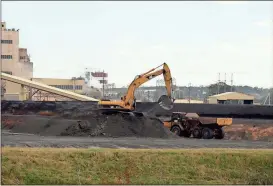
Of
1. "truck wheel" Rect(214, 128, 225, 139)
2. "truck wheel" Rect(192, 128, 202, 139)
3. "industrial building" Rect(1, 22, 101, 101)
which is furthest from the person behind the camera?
"industrial building" Rect(1, 22, 101, 101)

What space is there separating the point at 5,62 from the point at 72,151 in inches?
3049

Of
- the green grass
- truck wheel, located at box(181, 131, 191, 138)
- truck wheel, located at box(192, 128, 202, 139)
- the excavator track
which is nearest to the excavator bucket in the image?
the excavator track

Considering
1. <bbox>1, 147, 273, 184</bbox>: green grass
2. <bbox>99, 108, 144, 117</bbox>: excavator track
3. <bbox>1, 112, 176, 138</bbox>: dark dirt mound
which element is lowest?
<bbox>1, 147, 273, 184</bbox>: green grass

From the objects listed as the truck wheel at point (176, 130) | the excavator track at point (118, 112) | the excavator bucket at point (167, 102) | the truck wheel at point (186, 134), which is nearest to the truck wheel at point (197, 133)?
the truck wheel at point (186, 134)

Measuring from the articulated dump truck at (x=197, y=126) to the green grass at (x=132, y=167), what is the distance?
1200cm

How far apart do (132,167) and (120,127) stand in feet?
41.8

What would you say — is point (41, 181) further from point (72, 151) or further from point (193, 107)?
point (193, 107)

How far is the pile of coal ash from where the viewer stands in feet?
97.6

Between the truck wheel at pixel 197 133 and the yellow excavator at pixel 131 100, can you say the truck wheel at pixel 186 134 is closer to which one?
the truck wheel at pixel 197 133

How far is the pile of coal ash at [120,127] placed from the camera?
29750 mm

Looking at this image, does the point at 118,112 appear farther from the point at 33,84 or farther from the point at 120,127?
the point at 33,84

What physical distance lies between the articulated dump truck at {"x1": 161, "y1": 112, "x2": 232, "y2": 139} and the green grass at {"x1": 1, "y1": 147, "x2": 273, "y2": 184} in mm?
12002

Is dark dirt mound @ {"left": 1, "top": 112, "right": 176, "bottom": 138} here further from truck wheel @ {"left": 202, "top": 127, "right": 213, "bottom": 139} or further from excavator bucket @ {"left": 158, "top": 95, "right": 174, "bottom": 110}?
truck wheel @ {"left": 202, "top": 127, "right": 213, "bottom": 139}

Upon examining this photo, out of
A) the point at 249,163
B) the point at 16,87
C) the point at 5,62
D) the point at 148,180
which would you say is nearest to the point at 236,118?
the point at 249,163
